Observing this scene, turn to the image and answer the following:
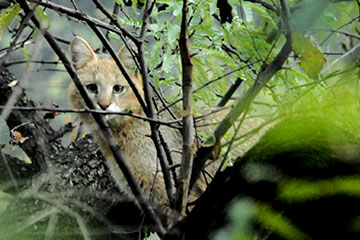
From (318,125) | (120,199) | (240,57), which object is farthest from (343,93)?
(120,199)

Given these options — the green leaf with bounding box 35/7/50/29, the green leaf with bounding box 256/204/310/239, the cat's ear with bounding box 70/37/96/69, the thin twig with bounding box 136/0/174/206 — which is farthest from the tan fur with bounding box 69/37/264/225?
the green leaf with bounding box 256/204/310/239

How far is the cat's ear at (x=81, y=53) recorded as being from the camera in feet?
14.1

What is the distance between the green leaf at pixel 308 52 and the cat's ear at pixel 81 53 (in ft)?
8.93

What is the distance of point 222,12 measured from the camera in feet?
7.16

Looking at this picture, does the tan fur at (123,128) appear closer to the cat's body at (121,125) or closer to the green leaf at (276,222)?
the cat's body at (121,125)

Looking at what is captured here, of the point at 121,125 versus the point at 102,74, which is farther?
the point at 102,74

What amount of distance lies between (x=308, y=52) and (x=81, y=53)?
2.90 m

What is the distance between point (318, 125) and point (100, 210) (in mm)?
2319

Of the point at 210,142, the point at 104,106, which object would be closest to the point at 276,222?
the point at 210,142

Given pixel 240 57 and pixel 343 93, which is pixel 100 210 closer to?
pixel 240 57

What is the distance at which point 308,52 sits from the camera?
1782 mm

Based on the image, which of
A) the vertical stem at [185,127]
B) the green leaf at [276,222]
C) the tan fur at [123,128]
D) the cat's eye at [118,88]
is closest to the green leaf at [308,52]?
the vertical stem at [185,127]

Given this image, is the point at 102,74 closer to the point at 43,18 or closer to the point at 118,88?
the point at 118,88

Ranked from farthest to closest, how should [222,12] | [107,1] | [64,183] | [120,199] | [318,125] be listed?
[107,1] < [64,183] < [120,199] < [222,12] < [318,125]
